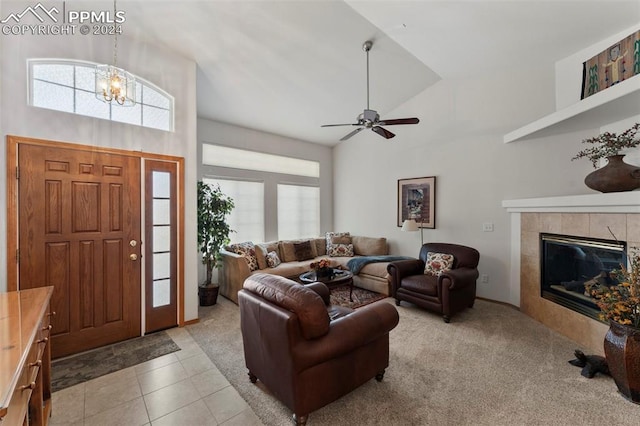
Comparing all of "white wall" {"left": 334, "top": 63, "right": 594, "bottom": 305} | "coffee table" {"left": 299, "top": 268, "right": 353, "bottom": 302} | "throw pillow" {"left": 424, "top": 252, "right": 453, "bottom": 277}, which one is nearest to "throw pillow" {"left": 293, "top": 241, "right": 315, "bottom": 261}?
"coffee table" {"left": 299, "top": 268, "right": 353, "bottom": 302}

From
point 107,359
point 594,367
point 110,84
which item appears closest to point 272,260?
point 107,359

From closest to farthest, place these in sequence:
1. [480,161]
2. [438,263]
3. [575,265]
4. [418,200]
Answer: [575,265], [438,263], [480,161], [418,200]

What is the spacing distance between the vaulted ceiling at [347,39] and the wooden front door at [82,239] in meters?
1.61

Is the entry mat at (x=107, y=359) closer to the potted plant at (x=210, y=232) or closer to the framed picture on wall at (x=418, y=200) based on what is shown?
the potted plant at (x=210, y=232)

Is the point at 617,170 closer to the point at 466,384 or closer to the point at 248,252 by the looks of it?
the point at 466,384

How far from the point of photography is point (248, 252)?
4.42 m

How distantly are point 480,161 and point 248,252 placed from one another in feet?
13.4

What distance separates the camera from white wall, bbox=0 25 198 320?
2.38 meters

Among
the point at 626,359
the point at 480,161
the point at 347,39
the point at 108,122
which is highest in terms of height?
the point at 347,39

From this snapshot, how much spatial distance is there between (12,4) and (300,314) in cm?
373

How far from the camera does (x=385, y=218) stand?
18.7ft

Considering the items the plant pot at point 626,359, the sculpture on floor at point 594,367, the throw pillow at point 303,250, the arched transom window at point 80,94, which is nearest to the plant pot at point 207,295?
the throw pillow at point 303,250

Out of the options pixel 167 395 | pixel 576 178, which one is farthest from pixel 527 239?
pixel 167 395

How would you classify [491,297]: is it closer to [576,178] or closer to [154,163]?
[576,178]
